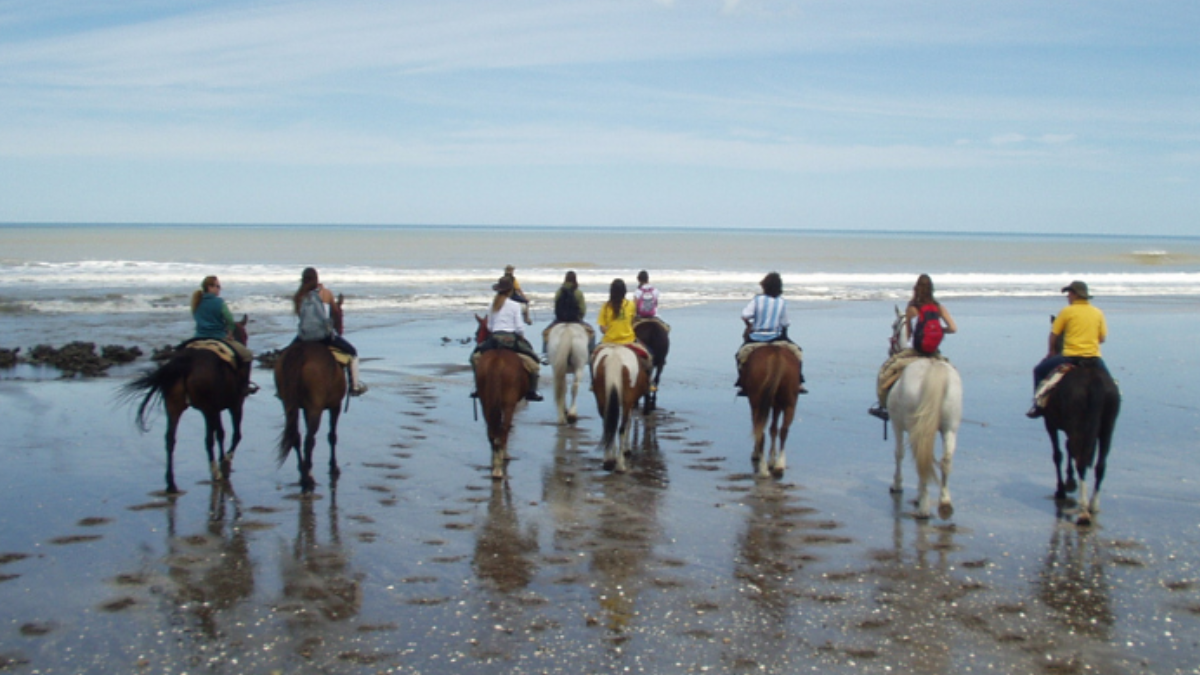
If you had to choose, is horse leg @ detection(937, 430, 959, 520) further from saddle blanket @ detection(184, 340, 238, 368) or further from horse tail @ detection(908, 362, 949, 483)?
saddle blanket @ detection(184, 340, 238, 368)

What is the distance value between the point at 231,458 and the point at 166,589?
312cm

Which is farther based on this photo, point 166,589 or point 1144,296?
point 1144,296

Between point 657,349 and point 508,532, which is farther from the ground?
point 657,349

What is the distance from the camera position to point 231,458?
8.93 meters

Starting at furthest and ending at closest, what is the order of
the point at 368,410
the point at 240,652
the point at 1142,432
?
the point at 368,410 → the point at 1142,432 → the point at 240,652

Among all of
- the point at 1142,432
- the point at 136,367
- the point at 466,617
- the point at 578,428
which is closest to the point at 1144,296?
the point at 1142,432

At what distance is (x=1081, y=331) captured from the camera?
822cm

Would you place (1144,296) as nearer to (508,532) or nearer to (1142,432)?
(1142,432)

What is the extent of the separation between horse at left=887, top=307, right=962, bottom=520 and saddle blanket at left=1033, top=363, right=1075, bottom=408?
90 cm

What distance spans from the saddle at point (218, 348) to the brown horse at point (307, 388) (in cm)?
46

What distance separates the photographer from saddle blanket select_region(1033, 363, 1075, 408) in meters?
8.34

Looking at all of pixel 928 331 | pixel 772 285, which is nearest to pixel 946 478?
pixel 928 331

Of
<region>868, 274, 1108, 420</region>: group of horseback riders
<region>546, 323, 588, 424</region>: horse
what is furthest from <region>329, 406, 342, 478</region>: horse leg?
<region>868, 274, 1108, 420</region>: group of horseback riders

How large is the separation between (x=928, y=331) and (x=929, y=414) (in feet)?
2.50
